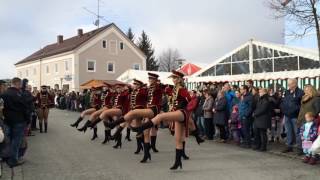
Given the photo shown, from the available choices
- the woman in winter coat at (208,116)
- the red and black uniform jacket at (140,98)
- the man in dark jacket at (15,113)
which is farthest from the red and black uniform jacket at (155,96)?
the woman in winter coat at (208,116)

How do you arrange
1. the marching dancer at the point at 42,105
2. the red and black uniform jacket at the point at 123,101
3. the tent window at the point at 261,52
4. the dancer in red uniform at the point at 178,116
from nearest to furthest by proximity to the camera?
the dancer in red uniform at the point at 178,116 < the red and black uniform jacket at the point at 123,101 < the marching dancer at the point at 42,105 < the tent window at the point at 261,52

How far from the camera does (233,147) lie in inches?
555

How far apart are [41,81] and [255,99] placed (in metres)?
55.2

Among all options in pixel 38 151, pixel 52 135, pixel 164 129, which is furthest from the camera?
pixel 164 129

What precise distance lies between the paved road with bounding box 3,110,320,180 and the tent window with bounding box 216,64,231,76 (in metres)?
9.97

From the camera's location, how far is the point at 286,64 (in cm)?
2098

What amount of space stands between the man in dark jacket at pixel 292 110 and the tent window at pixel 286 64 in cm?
807

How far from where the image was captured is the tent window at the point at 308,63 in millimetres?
19478

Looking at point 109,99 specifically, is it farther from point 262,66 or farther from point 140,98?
Answer: point 262,66

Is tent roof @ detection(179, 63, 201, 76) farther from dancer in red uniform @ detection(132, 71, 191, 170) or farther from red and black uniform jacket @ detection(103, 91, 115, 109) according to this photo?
dancer in red uniform @ detection(132, 71, 191, 170)

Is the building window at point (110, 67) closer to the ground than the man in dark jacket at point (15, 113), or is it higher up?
higher up

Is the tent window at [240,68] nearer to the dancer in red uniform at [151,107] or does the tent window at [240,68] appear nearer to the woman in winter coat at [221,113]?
the woman in winter coat at [221,113]

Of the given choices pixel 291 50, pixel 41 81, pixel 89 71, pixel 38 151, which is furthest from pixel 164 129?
pixel 41 81

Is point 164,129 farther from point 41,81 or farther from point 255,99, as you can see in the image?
point 41,81
